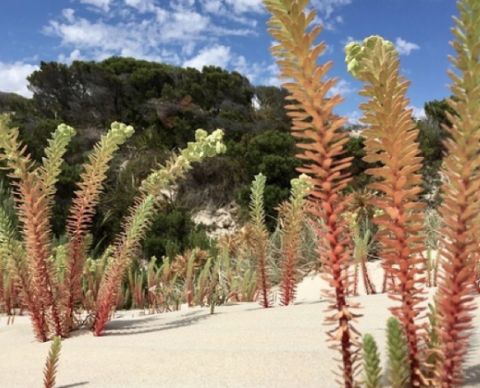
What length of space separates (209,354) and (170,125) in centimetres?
1942

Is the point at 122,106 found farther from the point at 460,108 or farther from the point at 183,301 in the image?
the point at 460,108

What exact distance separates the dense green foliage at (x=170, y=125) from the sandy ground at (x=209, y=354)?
7.75 metres

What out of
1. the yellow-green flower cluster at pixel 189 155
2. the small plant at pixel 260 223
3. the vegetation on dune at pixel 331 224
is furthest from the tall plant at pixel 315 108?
the small plant at pixel 260 223

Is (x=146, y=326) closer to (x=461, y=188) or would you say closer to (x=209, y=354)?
(x=209, y=354)

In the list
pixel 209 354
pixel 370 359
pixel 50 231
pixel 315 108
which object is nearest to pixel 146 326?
pixel 50 231

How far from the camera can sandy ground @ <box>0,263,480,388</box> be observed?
137 centimetres

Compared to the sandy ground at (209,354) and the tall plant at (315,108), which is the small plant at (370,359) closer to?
the tall plant at (315,108)

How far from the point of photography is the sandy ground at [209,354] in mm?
1365

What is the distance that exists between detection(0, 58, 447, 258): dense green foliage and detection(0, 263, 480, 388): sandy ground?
7.75 m

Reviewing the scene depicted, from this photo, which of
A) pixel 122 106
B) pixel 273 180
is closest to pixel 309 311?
pixel 273 180

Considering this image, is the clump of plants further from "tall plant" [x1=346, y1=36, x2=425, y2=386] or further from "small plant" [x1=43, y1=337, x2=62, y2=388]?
"tall plant" [x1=346, y1=36, x2=425, y2=386]

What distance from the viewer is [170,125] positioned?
Answer: 20.6 metres

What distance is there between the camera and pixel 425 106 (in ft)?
69.3

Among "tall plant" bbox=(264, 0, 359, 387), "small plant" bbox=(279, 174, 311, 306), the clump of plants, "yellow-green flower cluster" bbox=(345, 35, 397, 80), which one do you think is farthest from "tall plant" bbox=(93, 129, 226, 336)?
"tall plant" bbox=(264, 0, 359, 387)
